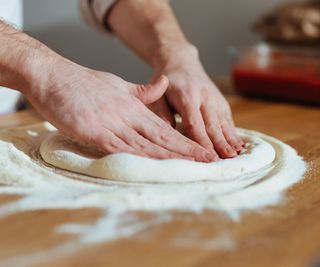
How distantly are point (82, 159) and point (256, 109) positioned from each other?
67cm

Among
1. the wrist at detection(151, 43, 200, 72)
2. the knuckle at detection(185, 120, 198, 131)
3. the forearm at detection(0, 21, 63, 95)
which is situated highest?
the forearm at detection(0, 21, 63, 95)

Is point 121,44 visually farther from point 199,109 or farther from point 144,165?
point 144,165

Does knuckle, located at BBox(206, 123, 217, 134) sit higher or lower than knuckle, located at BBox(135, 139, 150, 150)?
lower

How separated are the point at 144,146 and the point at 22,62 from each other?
237 millimetres

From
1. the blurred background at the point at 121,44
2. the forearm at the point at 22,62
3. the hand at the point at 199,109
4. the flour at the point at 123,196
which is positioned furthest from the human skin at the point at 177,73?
the blurred background at the point at 121,44

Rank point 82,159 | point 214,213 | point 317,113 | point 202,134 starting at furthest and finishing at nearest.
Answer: point 317,113 → point 202,134 → point 82,159 → point 214,213

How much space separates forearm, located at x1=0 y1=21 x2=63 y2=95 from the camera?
83cm

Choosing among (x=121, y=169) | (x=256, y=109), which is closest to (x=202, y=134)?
(x=121, y=169)

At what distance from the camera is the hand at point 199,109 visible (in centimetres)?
91

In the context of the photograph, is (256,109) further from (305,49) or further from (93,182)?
(93,182)

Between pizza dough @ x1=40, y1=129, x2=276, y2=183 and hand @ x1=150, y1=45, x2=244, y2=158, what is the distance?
0.05 meters

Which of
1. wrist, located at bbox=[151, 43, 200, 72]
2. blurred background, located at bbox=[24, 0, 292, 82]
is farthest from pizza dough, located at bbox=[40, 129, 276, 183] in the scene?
blurred background, located at bbox=[24, 0, 292, 82]

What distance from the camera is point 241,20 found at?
2037 millimetres

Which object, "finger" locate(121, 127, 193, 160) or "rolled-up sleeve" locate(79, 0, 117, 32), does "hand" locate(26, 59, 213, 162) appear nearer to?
"finger" locate(121, 127, 193, 160)
